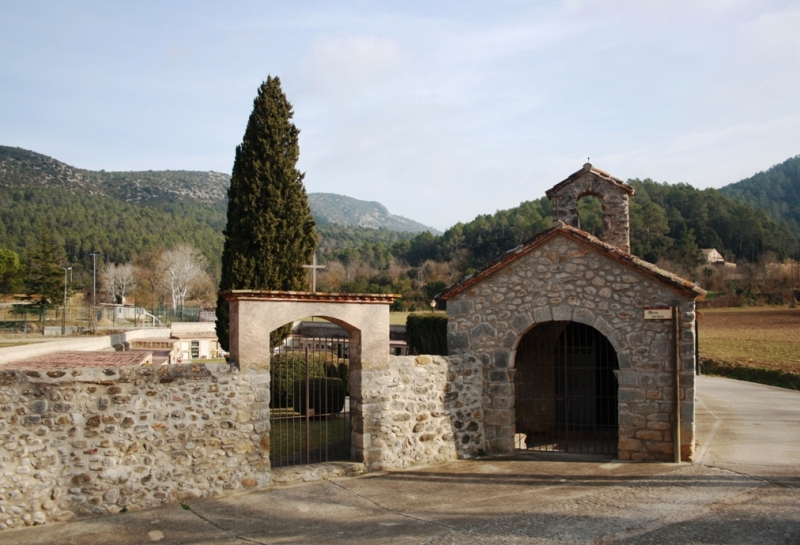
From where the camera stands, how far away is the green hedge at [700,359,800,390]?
23214 millimetres

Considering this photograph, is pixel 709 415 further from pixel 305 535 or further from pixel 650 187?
pixel 650 187

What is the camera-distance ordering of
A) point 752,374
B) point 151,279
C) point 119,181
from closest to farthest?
point 752,374 → point 151,279 → point 119,181

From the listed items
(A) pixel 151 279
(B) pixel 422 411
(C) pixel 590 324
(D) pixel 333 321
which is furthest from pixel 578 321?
(A) pixel 151 279

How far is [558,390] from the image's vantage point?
1441cm

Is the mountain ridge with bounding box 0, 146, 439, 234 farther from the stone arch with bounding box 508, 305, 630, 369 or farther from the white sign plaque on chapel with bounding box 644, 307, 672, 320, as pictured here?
the white sign plaque on chapel with bounding box 644, 307, 672, 320

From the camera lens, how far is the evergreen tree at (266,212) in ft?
60.1

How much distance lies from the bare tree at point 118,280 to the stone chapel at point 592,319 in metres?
72.1

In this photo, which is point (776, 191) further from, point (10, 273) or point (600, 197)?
point (10, 273)

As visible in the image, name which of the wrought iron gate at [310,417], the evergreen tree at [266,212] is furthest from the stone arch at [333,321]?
the evergreen tree at [266,212]

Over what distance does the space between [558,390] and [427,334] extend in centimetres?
784

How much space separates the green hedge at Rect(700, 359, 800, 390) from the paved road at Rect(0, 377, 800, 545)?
14.4m

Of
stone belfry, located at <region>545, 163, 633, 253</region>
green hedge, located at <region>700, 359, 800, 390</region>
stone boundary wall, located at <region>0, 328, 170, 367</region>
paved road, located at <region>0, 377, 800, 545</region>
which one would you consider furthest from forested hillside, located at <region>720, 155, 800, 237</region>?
paved road, located at <region>0, 377, 800, 545</region>

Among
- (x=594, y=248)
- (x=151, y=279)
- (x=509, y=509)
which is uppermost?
(x=151, y=279)

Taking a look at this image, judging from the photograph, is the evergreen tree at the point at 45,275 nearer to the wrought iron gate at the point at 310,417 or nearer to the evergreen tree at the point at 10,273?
the evergreen tree at the point at 10,273
